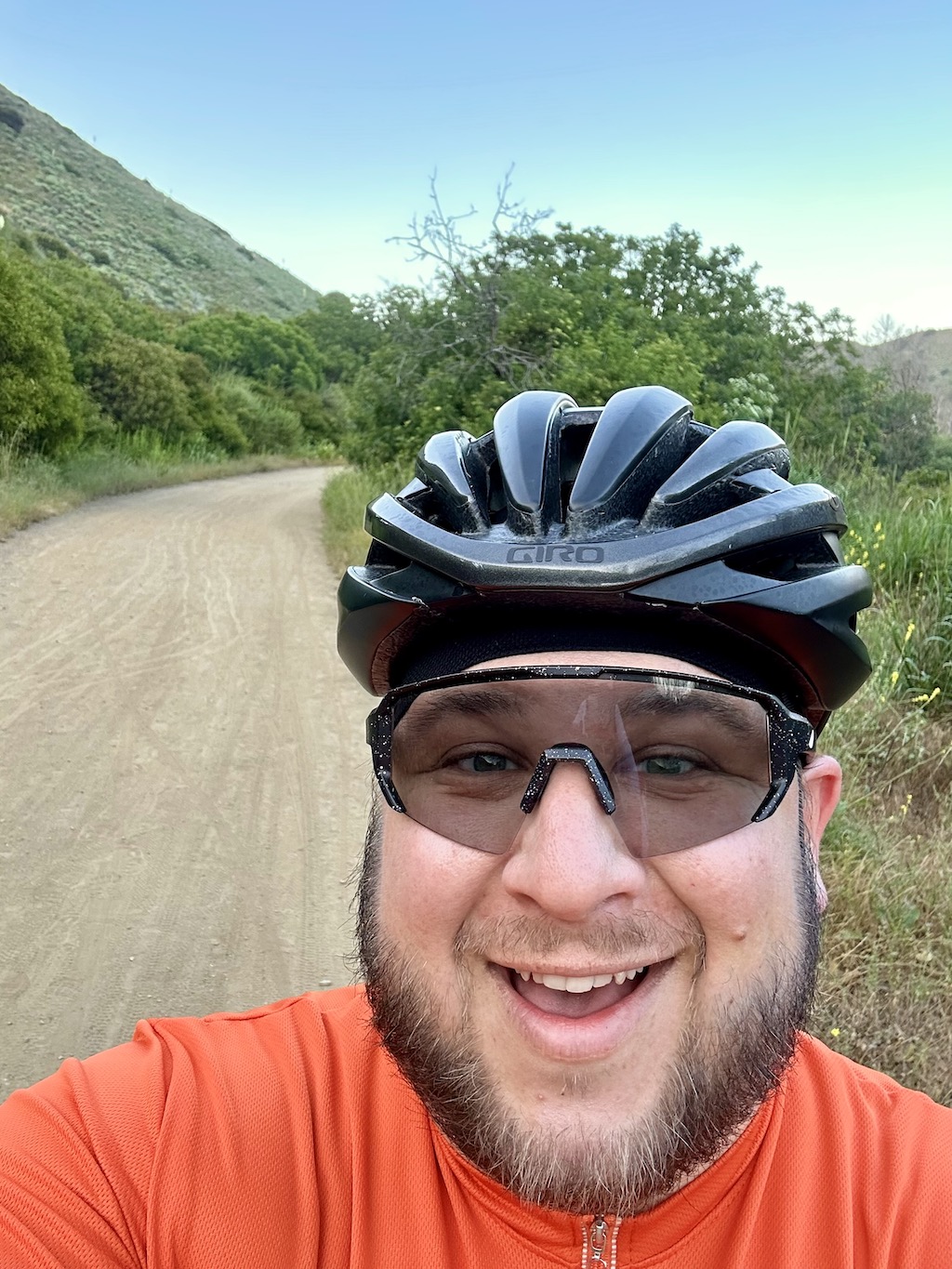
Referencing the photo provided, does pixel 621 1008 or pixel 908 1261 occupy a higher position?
pixel 621 1008

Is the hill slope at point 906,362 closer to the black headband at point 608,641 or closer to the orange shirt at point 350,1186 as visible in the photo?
the black headband at point 608,641

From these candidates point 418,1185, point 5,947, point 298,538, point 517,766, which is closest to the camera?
point 418,1185

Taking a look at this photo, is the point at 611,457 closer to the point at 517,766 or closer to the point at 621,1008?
the point at 517,766

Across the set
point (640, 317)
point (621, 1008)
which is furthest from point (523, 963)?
point (640, 317)

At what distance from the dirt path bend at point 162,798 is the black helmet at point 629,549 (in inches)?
98.9

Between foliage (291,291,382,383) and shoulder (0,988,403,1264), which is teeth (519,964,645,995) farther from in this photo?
foliage (291,291,382,383)

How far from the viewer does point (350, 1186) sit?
1.17m

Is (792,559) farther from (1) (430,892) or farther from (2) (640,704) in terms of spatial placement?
(1) (430,892)

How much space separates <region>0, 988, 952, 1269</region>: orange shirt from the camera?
107cm

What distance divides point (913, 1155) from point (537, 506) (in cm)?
101

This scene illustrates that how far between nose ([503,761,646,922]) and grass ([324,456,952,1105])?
6.66 feet

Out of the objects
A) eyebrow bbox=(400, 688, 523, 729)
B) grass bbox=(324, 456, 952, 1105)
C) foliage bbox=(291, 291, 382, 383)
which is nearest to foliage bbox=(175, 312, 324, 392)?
foliage bbox=(291, 291, 382, 383)

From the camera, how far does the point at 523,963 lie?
1.14m

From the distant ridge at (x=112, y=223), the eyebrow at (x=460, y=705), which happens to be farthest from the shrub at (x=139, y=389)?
the eyebrow at (x=460, y=705)
